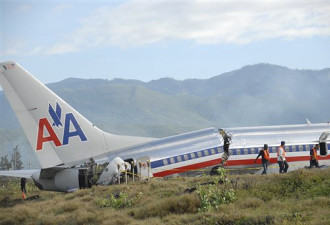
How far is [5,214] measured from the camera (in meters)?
26.1

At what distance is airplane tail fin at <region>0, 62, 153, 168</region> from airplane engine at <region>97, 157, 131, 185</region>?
1613mm

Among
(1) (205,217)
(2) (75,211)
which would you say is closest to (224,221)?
(1) (205,217)

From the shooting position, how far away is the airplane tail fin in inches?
1236

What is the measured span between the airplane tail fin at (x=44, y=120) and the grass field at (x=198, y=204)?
3181 mm

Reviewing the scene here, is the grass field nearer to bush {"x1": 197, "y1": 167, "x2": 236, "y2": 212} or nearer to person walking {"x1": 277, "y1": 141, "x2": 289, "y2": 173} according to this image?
bush {"x1": 197, "y1": 167, "x2": 236, "y2": 212}

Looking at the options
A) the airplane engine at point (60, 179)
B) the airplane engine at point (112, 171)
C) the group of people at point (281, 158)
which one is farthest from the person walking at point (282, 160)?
the airplane engine at point (60, 179)

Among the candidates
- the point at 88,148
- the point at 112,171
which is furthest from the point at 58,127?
the point at 112,171

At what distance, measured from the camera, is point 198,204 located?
22.1m

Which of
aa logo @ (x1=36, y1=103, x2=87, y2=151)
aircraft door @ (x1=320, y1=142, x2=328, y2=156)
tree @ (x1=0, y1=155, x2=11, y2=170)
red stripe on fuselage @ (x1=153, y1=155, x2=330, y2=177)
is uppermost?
aa logo @ (x1=36, y1=103, x2=87, y2=151)

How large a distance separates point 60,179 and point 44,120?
3.29m

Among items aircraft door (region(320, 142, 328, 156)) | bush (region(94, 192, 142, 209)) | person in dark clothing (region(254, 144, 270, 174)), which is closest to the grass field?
bush (region(94, 192, 142, 209))

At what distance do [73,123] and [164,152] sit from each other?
521 cm

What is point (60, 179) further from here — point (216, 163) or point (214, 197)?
point (214, 197)

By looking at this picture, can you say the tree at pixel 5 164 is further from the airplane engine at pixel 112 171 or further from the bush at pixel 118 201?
the bush at pixel 118 201
